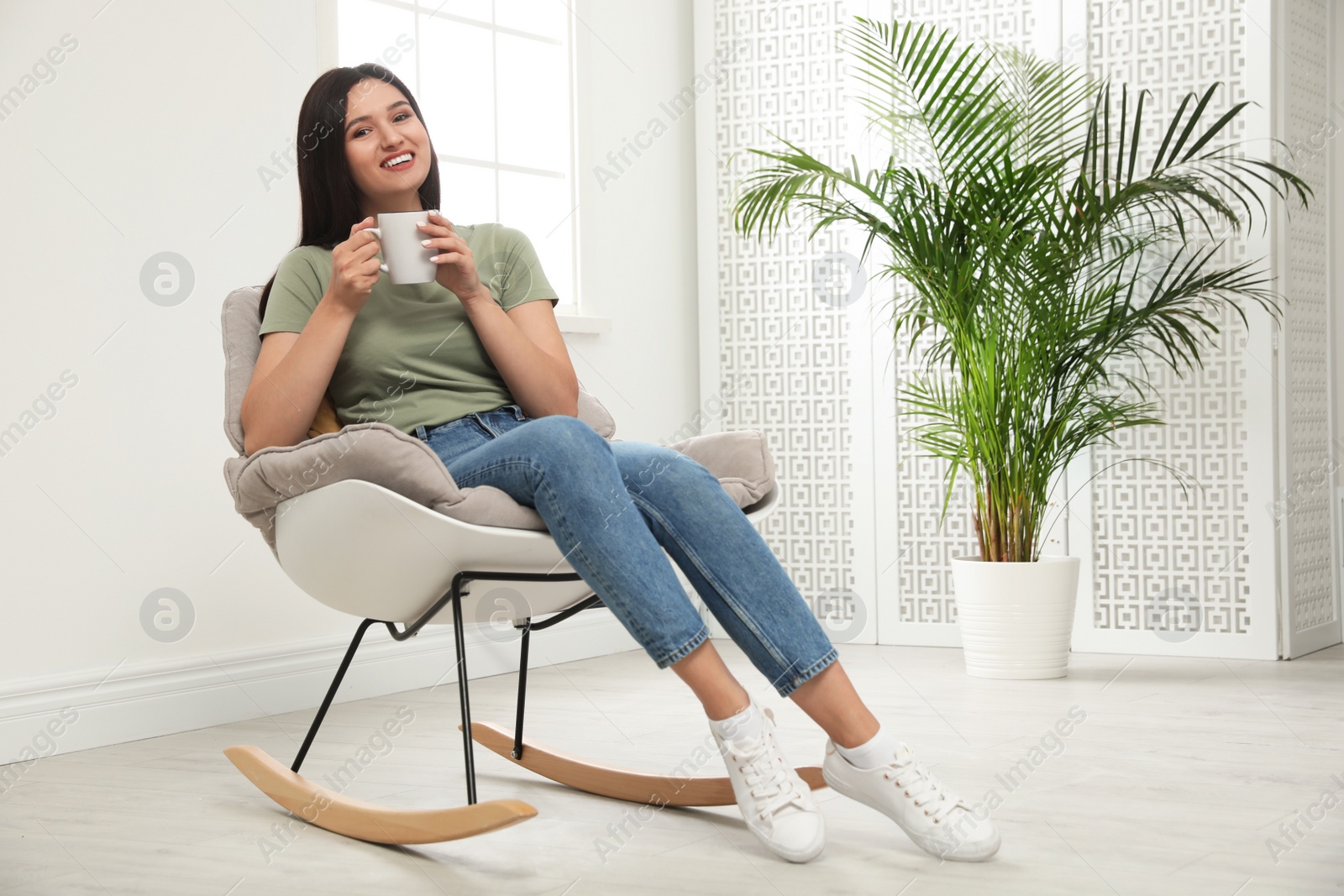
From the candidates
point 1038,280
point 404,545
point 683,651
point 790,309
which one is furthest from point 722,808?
point 790,309

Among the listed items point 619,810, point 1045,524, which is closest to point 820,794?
point 619,810

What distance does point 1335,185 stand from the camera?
3402 mm

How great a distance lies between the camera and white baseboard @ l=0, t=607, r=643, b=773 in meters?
2.19

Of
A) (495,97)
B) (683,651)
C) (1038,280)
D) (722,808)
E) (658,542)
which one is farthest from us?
(495,97)

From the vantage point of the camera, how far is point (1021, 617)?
111 inches

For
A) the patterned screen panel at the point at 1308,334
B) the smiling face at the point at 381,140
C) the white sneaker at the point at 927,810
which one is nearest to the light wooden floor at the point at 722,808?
the white sneaker at the point at 927,810

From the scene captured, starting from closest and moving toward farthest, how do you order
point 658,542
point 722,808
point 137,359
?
1. point 658,542
2. point 722,808
3. point 137,359

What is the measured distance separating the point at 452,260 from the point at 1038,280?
1.58 m

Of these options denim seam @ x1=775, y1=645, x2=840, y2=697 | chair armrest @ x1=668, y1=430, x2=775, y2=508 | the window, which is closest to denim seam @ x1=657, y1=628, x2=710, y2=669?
denim seam @ x1=775, y1=645, x2=840, y2=697

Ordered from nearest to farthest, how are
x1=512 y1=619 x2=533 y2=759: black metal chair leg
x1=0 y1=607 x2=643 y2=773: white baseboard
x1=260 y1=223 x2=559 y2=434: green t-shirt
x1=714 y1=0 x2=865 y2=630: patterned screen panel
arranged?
x1=260 y1=223 x2=559 y2=434: green t-shirt, x1=512 y1=619 x2=533 y2=759: black metal chair leg, x1=0 y1=607 x2=643 y2=773: white baseboard, x1=714 y1=0 x2=865 y2=630: patterned screen panel

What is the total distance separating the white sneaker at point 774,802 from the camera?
1.46 meters

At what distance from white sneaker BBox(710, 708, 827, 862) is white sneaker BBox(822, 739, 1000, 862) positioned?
0.07 meters

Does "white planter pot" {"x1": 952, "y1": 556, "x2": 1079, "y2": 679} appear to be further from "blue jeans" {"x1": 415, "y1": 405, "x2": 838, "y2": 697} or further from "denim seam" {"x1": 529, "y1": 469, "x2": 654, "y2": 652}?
"denim seam" {"x1": 529, "y1": 469, "x2": 654, "y2": 652}

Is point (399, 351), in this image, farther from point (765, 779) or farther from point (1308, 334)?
point (1308, 334)
